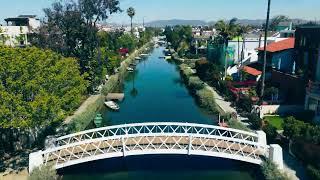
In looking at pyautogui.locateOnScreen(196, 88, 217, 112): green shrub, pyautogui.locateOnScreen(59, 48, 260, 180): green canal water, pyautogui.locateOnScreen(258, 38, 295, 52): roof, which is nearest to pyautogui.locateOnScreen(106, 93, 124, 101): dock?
pyautogui.locateOnScreen(59, 48, 260, 180): green canal water

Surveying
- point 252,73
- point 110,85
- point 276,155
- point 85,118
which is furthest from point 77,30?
point 276,155

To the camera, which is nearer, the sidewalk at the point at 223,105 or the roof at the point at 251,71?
the sidewalk at the point at 223,105

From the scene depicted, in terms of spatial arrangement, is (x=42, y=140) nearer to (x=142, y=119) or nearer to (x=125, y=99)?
(x=142, y=119)

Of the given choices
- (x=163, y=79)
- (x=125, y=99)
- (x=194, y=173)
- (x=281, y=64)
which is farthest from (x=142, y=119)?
(x=163, y=79)

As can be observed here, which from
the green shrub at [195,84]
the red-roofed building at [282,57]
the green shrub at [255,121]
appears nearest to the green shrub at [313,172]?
the green shrub at [255,121]

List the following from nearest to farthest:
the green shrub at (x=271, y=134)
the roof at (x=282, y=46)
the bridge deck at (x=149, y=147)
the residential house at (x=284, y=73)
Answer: the bridge deck at (x=149, y=147) < the green shrub at (x=271, y=134) < the residential house at (x=284, y=73) < the roof at (x=282, y=46)

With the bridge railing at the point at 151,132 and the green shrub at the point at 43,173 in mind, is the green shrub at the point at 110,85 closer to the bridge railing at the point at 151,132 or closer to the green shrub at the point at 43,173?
the bridge railing at the point at 151,132

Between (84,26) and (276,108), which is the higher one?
(84,26)
